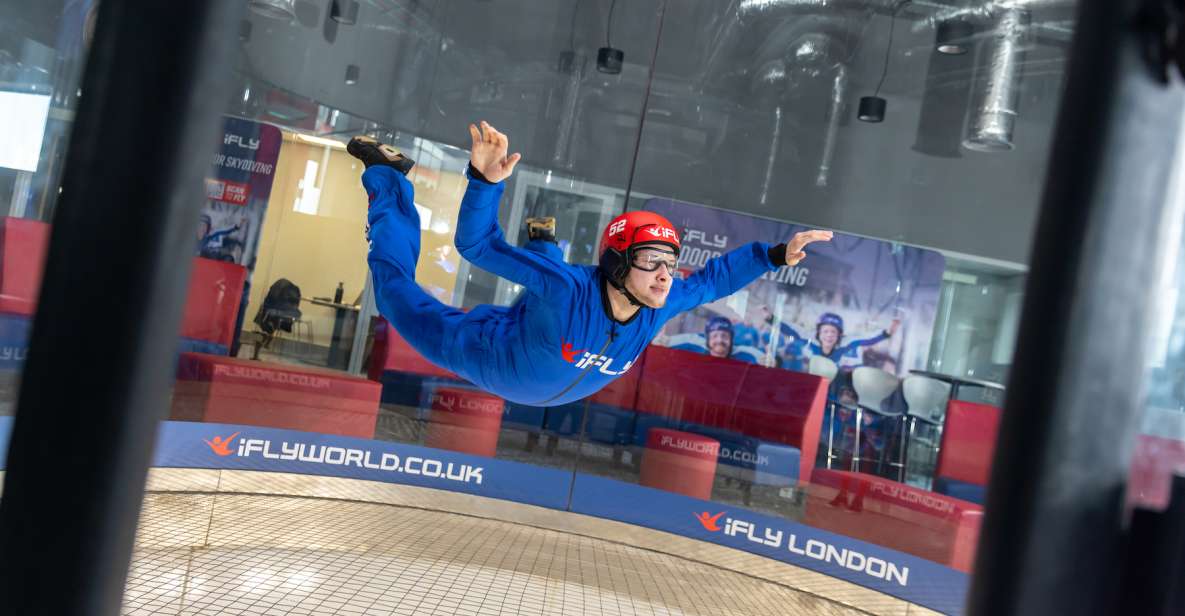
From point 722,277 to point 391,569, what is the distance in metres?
1.93

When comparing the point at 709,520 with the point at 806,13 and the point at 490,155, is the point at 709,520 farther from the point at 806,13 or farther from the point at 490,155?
the point at 806,13

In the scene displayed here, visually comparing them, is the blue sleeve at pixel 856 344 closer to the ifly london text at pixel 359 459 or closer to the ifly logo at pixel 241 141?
the ifly london text at pixel 359 459

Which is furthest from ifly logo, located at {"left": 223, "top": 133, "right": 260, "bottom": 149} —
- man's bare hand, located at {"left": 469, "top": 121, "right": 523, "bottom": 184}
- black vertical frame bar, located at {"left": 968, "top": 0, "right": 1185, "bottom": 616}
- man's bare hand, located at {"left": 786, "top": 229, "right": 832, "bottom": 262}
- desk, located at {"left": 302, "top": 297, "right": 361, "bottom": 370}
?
black vertical frame bar, located at {"left": 968, "top": 0, "right": 1185, "bottom": 616}

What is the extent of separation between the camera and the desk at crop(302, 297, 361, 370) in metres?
6.62

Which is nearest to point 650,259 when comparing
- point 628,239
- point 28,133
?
point 628,239

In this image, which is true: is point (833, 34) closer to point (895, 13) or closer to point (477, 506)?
point (895, 13)

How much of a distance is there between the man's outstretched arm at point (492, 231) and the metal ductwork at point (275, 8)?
4.39 m

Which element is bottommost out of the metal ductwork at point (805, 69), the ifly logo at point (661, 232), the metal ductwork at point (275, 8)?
the ifly logo at point (661, 232)

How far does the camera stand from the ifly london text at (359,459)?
5539 millimetres

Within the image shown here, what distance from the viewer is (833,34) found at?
738 centimetres

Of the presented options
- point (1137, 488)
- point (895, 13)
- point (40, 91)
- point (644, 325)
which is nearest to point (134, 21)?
point (1137, 488)

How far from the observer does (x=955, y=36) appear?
712cm

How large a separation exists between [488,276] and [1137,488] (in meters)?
6.50

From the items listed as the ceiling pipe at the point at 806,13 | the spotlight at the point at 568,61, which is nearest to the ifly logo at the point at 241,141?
the spotlight at the point at 568,61
